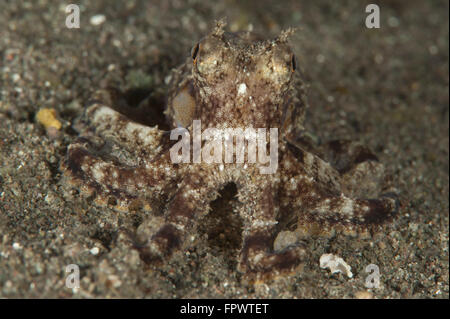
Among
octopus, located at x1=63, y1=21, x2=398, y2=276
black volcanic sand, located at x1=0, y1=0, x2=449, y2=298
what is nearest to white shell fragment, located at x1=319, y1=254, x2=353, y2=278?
black volcanic sand, located at x1=0, y1=0, x2=449, y2=298

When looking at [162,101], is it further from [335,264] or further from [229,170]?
[335,264]

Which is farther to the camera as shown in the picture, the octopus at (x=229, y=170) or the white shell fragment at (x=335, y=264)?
the white shell fragment at (x=335, y=264)

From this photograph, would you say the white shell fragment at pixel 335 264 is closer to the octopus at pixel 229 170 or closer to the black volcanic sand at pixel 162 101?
the black volcanic sand at pixel 162 101

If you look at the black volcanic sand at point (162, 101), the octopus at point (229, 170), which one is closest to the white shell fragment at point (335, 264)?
A: the black volcanic sand at point (162, 101)

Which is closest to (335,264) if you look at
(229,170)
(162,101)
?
(229,170)

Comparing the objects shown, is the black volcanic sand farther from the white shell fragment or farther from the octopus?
the octopus
